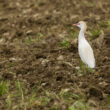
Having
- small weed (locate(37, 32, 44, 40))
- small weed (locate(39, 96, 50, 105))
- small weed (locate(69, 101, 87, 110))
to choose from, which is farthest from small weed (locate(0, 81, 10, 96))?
small weed (locate(37, 32, 44, 40))

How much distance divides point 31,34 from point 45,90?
2.63 metres

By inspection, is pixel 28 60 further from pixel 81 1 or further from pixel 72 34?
pixel 81 1

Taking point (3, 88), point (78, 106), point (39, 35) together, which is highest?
point (39, 35)

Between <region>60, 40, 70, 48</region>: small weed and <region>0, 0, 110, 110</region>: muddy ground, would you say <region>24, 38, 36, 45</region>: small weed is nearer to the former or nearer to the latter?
<region>0, 0, 110, 110</region>: muddy ground

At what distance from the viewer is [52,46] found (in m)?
6.21

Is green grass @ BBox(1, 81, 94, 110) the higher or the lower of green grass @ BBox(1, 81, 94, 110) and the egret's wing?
the lower

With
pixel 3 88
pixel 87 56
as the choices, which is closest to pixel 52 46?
pixel 87 56

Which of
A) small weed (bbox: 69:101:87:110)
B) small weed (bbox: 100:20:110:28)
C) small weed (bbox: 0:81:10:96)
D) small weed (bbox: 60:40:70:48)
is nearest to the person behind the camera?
small weed (bbox: 69:101:87:110)

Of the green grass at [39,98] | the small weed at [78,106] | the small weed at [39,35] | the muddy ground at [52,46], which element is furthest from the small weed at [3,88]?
the small weed at [39,35]

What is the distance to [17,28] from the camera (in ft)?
23.5

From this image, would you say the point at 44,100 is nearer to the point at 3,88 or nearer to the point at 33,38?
the point at 3,88

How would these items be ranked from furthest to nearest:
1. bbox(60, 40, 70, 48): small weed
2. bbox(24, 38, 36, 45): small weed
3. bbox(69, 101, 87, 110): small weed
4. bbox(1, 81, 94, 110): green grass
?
bbox(24, 38, 36, 45): small weed → bbox(60, 40, 70, 48): small weed → bbox(1, 81, 94, 110): green grass → bbox(69, 101, 87, 110): small weed

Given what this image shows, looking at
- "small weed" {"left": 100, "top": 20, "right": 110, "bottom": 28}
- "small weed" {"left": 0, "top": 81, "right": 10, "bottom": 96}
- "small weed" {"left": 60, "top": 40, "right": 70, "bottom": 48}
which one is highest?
"small weed" {"left": 100, "top": 20, "right": 110, "bottom": 28}

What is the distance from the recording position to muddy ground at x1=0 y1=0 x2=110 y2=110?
181 inches
